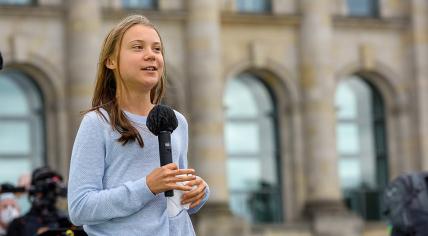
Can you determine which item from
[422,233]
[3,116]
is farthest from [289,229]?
[422,233]

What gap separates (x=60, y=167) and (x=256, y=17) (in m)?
6.02

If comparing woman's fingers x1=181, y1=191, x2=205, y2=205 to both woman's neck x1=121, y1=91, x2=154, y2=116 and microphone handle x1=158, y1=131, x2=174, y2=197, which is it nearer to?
microphone handle x1=158, y1=131, x2=174, y2=197

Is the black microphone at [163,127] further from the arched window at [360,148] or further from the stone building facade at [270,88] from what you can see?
the arched window at [360,148]

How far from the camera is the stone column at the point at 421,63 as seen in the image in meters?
28.4

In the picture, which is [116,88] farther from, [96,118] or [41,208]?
[41,208]

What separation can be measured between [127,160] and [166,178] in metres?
0.23

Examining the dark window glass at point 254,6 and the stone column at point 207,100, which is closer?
the stone column at point 207,100

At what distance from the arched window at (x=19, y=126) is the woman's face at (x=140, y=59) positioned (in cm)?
2115

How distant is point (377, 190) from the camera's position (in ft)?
93.7

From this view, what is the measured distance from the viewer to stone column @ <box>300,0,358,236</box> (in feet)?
88.8

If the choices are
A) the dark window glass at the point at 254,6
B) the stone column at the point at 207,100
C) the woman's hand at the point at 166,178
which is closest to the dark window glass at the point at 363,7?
the dark window glass at the point at 254,6

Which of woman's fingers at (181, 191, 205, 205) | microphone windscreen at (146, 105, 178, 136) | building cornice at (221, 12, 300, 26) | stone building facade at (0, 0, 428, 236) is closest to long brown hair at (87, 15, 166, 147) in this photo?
microphone windscreen at (146, 105, 178, 136)

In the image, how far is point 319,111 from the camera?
2723 centimetres

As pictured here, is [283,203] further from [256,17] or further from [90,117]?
[90,117]
